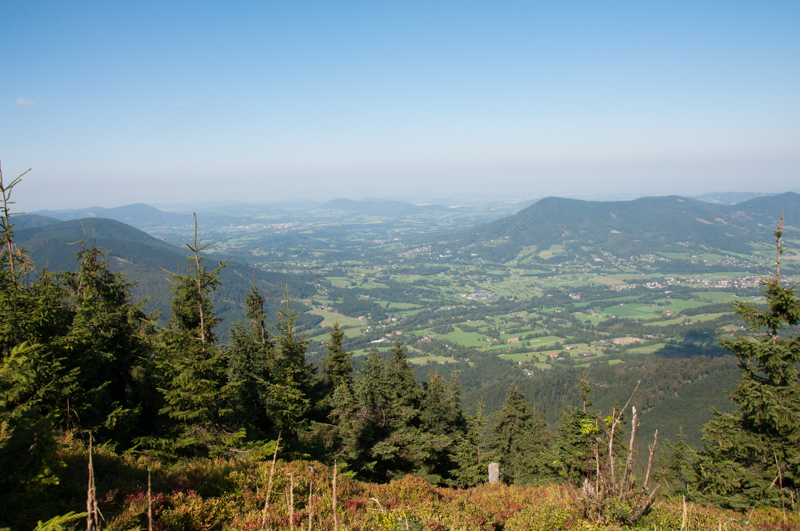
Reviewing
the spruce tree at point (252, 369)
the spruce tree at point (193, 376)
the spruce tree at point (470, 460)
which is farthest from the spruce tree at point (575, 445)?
the spruce tree at point (193, 376)

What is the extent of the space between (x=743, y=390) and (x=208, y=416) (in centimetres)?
1672

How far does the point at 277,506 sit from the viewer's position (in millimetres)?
7090

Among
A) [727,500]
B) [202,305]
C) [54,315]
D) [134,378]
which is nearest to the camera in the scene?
[54,315]

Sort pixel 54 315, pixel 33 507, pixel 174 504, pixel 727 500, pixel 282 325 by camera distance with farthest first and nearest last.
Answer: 1. pixel 282 325
2. pixel 727 500
3. pixel 54 315
4. pixel 174 504
5. pixel 33 507

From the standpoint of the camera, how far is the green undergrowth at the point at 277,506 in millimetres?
5864

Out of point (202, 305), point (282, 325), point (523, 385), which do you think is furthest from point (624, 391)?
point (202, 305)

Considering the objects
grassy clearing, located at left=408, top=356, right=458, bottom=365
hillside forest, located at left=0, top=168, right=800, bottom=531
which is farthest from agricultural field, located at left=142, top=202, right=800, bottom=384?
hillside forest, located at left=0, top=168, right=800, bottom=531

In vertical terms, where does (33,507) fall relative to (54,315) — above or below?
below

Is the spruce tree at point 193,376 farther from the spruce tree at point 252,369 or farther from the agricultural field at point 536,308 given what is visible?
the agricultural field at point 536,308

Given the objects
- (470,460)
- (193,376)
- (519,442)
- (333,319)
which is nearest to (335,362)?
(470,460)

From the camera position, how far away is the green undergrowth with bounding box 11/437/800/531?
19.2 ft

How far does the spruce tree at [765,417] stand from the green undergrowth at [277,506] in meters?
2.39

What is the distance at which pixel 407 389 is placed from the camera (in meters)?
19.4

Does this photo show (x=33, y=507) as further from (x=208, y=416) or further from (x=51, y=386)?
(x=208, y=416)
